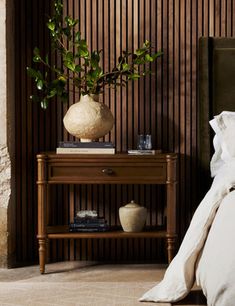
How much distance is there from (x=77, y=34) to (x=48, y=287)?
1389mm

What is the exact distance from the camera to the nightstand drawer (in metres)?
3.90

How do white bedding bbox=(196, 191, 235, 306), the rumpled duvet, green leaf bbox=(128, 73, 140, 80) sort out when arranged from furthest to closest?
1. green leaf bbox=(128, 73, 140, 80)
2. the rumpled duvet
3. white bedding bbox=(196, 191, 235, 306)

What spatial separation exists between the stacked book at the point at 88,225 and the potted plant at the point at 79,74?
0.46 m

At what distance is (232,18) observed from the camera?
4.32 meters

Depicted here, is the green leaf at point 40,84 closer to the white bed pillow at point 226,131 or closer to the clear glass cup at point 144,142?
the clear glass cup at point 144,142

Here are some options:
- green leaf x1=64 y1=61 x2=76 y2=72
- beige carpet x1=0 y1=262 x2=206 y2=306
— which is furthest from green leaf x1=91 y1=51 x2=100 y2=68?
beige carpet x1=0 y1=262 x2=206 y2=306

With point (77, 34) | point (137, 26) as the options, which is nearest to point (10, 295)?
point (77, 34)

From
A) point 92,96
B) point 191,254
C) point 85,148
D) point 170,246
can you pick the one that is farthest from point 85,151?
point 191,254

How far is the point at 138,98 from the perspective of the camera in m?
4.33

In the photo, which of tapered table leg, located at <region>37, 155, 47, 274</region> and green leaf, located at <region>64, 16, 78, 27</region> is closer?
tapered table leg, located at <region>37, 155, 47, 274</region>

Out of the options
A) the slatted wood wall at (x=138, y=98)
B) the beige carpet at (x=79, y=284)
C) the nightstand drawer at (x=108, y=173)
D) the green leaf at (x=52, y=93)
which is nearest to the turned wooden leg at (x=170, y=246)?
the beige carpet at (x=79, y=284)

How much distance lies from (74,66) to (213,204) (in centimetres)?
130

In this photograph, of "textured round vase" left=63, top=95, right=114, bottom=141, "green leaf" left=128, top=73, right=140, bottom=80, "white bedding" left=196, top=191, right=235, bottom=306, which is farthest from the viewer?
"green leaf" left=128, top=73, right=140, bottom=80

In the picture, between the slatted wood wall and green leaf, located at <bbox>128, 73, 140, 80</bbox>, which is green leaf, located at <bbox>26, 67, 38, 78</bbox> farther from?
green leaf, located at <bbox>128, 73, 140, 80</bbox>
